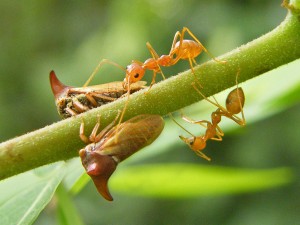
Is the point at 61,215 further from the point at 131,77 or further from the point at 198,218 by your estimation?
the point at 198,218

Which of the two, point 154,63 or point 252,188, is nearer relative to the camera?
point 154,63

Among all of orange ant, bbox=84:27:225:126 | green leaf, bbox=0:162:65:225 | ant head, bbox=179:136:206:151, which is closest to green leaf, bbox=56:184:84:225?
green leaf, bbox=0:162:65:225

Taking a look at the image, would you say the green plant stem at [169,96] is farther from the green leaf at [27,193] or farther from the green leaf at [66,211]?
the green leaf at [66,211]

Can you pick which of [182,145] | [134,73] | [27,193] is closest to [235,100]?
[134,73]

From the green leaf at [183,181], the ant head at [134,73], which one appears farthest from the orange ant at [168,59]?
the green leaf at [183,181]

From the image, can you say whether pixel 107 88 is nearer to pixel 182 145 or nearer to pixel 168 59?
pixel 168 59

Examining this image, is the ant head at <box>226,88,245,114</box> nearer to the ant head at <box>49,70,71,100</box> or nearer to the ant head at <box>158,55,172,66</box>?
the ant head at <box>158,55,172,66</box>

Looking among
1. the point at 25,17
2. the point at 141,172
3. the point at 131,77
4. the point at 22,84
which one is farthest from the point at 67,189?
the point at 25,17
